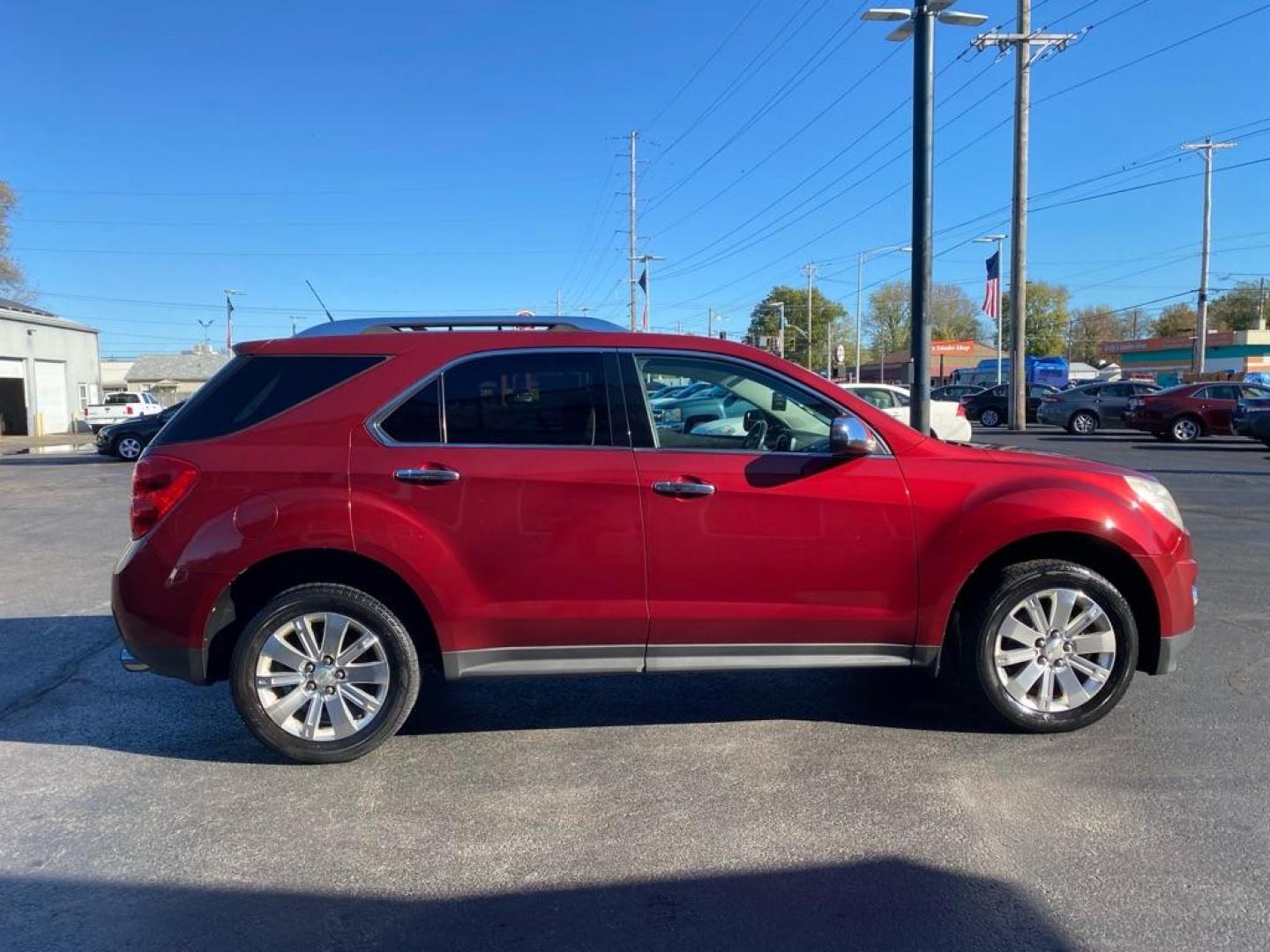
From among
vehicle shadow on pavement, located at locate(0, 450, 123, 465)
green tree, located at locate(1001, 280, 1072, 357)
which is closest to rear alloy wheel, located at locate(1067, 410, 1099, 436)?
vehicle shadow on pavement, located at locate(0, 450, 123, 465)

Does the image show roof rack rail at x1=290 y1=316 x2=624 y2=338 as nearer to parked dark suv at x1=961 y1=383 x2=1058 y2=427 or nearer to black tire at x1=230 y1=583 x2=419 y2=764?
black tire at x1=230 y1=583 x2=419 y2=764

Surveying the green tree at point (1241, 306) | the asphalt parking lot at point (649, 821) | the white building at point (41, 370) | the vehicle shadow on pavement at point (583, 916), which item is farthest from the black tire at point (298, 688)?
the green tree at point (1241, 306)

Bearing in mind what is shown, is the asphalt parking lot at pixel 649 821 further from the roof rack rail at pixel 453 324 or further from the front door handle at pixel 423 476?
the roof rack rail at pixel 453 324

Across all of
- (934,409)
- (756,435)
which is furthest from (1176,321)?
(756,435)

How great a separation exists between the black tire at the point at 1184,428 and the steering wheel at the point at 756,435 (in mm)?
23703

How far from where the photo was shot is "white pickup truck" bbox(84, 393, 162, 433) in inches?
1153

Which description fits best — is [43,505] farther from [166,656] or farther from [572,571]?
[572,571]

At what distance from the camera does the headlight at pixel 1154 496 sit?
4453 millimetres

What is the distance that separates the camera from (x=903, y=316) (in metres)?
105

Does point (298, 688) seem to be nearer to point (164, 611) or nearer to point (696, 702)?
point (164, 611)

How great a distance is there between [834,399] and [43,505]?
13.8 meters

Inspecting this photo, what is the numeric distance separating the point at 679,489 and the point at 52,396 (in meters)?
42.8

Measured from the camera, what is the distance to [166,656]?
4137 mm

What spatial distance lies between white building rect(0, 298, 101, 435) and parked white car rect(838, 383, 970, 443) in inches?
1282
